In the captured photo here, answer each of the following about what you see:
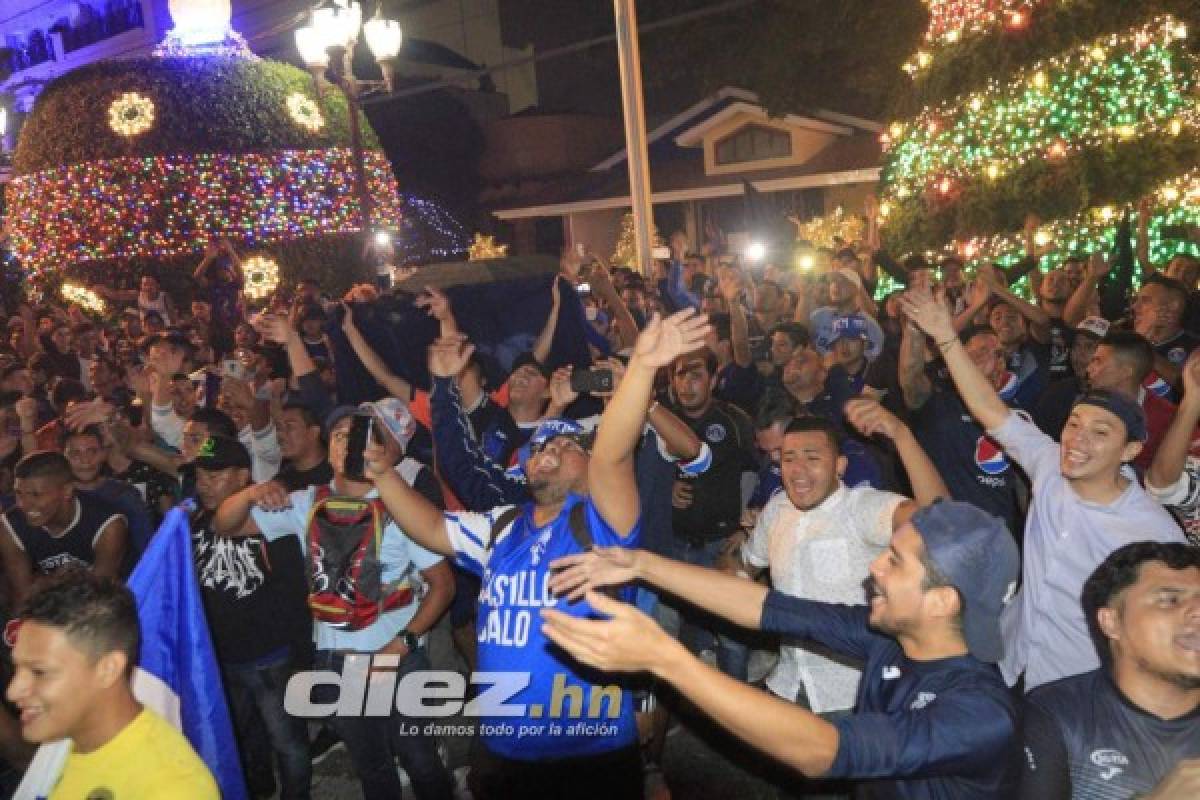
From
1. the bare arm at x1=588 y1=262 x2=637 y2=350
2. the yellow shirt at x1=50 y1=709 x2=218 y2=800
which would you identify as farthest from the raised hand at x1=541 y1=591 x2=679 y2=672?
the bare arm at x1=588 y1=262 x2=637 y2=350

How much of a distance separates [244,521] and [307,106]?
1808 centimetres

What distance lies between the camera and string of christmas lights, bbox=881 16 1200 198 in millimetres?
12375

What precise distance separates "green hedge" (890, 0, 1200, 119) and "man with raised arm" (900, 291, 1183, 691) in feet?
33.0

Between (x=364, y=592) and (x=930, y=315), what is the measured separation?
2.92m

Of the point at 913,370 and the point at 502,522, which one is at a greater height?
the point at 913,370

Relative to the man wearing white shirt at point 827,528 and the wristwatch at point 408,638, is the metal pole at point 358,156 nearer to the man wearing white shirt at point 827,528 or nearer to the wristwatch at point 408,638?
the wristwatch at point 408,638

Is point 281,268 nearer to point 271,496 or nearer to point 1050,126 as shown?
point 1050,126

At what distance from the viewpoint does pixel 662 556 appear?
458 centimetres

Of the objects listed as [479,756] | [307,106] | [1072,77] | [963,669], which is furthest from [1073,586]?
[307,106]

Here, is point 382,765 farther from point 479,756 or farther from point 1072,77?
point 1072,77

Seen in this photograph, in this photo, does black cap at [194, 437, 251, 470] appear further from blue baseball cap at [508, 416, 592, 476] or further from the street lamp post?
the street lamp post

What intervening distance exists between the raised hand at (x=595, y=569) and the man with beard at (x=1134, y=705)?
1276 mm

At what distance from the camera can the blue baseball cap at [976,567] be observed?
9.42ft

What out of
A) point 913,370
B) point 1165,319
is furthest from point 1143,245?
point 913,370
